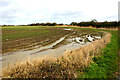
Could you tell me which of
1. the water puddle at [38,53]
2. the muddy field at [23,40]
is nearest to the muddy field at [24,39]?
the muddy field at [23,40]

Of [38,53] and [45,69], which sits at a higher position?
[38,53]

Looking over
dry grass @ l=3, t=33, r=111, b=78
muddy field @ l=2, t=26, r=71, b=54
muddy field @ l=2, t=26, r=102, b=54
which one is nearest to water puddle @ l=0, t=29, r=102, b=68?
muddy field @ l=2, t=26, r=102, b=54

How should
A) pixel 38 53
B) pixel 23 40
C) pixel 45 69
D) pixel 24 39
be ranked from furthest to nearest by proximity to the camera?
1. pixel 24 39
2. pixel 23 40
3. pixel 38 53
4. pixel 45 69

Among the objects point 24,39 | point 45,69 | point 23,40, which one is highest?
point 24,39

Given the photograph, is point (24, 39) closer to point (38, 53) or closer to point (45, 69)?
point (38, 53)

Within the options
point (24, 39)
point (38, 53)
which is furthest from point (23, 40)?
point (38, 53)

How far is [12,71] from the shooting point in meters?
4.94

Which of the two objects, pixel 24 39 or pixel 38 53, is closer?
pixel 38 53

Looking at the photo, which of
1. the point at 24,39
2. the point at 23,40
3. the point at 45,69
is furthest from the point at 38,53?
the point at 24,39

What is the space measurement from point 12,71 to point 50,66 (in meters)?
2.13

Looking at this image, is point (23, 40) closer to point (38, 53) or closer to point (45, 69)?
point (38, 53)

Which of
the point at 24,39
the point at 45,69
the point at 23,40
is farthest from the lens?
the point at 24,39

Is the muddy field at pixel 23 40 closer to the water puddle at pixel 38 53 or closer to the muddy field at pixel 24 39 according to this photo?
the muddy field at pixel 24 39

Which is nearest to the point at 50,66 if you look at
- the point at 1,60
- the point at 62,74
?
the point at 62,74
